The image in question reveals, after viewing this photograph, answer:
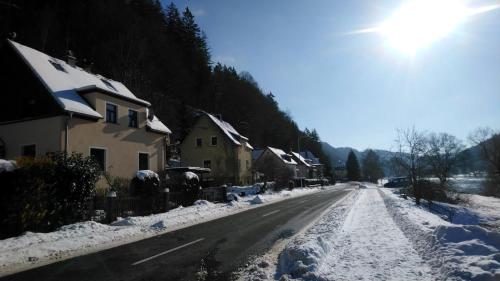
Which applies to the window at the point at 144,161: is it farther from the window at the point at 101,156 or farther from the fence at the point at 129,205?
the fence at the point at 129,205

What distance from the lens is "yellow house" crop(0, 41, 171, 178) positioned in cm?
2028

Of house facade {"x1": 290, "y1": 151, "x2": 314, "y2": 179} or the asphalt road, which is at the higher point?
house facade {"x1": 290, "y1": 151, "x2": 314, "y2": 179}

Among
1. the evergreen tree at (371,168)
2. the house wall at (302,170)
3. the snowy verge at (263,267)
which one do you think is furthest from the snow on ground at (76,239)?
the evergreen tree at (371,168)

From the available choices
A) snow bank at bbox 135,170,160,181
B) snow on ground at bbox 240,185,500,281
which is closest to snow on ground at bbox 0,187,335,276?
snow bank at bbox 135,170,160,181

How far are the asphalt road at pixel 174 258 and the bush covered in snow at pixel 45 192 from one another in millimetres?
4015

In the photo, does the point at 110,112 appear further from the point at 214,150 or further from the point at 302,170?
the point at 302,170

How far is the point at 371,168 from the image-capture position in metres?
125

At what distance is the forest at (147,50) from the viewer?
38.6 m

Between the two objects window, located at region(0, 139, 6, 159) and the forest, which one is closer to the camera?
window, located at region(0, 139, 6, 159)

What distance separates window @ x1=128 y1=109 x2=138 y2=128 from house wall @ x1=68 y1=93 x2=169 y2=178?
256mm

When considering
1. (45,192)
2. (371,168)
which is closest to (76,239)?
(45,192)

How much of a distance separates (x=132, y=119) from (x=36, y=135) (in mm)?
6866

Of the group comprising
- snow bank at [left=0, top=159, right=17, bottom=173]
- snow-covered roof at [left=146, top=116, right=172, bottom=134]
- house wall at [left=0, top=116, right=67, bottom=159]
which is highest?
snow-covered roof at [left=146, top=116, right=172, bottom=134]

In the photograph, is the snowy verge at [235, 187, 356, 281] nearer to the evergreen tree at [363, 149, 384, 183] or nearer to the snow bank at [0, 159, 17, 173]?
the snow bank at [0, 159, 17, 173]
